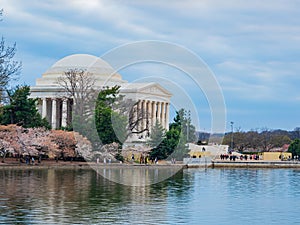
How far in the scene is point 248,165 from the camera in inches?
3610

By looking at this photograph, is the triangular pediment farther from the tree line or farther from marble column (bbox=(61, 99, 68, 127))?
the tree line

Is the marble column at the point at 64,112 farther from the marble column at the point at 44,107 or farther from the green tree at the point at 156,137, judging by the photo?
the green tree at the point at 156,137

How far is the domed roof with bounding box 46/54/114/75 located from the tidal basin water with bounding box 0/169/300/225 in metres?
66.9

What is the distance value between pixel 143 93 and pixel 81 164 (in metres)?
44.2

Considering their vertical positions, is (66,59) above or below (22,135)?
above

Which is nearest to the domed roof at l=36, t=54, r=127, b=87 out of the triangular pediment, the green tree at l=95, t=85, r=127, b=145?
the triangular pediment

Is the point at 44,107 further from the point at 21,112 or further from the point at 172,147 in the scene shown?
the point at 21,112

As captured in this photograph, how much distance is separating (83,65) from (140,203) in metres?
82.1

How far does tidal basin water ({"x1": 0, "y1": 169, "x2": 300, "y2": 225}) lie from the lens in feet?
88.8

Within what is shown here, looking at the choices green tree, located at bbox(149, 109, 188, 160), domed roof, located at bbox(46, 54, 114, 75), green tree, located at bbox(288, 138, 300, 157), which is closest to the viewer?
green tree, located at bbox(149, 109, 188, 160)

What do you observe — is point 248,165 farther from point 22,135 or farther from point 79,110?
point 22,135

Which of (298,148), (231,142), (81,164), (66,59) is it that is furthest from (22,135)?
(231,142)

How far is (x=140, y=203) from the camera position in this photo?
32.8 m

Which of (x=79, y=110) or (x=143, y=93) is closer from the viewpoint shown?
(x=79, y=110)
